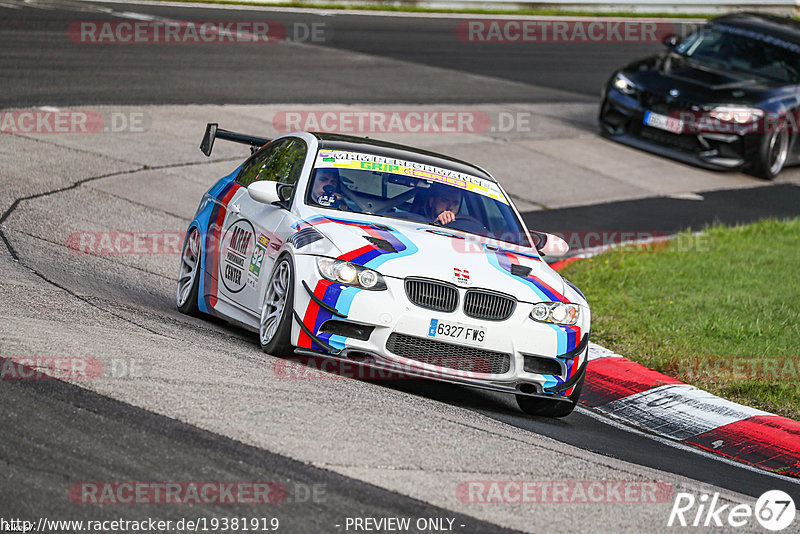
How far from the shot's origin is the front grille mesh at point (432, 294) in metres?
7.11

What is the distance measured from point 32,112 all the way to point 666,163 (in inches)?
379

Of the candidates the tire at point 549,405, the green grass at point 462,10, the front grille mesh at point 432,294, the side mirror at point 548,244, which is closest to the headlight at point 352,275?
the front grille mesh at point 432,294

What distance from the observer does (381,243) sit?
7.38m

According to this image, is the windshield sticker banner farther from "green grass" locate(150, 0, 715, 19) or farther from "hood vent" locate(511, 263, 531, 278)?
"green grass" locate(150, 0, 715, 19)

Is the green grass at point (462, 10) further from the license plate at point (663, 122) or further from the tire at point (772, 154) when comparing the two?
the tire at point (772, 154)

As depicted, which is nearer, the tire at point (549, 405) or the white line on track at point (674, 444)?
the white line on track at point (674, 444)

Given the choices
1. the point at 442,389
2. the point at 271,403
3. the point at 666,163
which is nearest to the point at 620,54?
the point at 666,163

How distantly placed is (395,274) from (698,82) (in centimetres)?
1267

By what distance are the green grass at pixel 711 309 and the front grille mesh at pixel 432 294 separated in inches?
103

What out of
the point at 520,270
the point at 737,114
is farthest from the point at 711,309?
the point at 737,114

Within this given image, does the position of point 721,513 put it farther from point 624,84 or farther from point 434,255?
point 624,84

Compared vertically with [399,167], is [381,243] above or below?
below

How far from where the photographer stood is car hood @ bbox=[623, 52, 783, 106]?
1817cm

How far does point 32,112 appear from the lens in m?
15.3
